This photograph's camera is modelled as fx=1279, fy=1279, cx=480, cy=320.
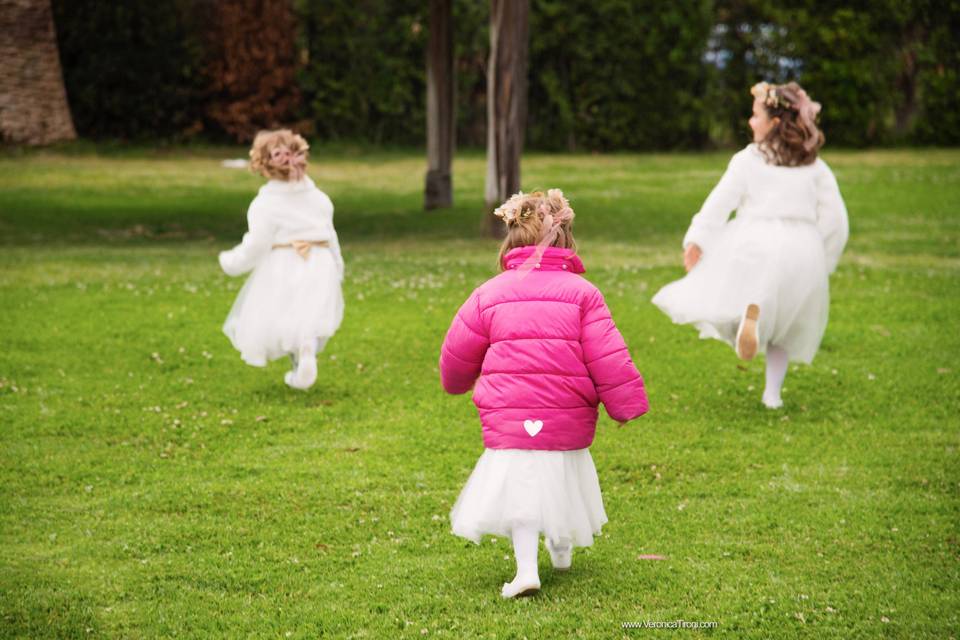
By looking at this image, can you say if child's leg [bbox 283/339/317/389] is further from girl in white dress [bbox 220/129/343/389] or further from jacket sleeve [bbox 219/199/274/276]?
jacket sleeve [bbox 219/199/274/276]

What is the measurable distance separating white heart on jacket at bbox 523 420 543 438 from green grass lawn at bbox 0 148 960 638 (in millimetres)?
711

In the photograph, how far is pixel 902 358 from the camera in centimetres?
1025

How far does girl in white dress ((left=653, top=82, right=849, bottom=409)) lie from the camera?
26.2 ft

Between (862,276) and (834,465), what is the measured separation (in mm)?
7110

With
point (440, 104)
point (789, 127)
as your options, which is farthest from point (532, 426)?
point (440, 104)

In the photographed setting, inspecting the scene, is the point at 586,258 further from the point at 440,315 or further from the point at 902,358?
the point at 902,358

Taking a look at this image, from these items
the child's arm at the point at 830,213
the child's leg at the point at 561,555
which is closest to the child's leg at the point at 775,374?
the child's arm at the point at 830,213

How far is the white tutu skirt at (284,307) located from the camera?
8656 mm

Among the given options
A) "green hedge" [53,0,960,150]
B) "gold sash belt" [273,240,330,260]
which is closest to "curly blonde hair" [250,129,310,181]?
"gold sash belt" [273,240,330,260]

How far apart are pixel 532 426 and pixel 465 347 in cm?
44

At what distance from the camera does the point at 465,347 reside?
5.21 m

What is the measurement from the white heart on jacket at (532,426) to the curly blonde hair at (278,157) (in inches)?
161

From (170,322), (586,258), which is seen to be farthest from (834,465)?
(586,258)

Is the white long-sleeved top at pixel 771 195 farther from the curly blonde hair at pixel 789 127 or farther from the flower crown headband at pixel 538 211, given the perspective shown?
the flower crown headband at pixel 538 211
